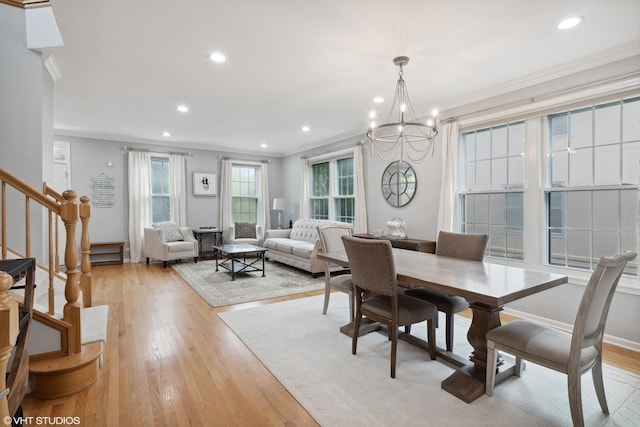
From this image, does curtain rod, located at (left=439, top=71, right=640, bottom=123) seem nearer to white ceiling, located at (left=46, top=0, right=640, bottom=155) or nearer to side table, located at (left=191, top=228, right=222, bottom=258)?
white ceiling, located at (left=46, top=0, right=640, bottom=155)

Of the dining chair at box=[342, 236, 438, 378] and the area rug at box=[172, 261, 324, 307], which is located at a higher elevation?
the dining chair at box=[342, 236, 438, 378]

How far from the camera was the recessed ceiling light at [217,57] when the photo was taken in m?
2.86

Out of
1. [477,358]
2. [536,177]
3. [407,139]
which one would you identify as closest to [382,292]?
[477,358]

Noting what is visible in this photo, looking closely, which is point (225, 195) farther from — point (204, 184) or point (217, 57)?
point (217, 57)

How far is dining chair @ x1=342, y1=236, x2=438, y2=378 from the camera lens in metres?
2.20

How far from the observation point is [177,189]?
691 cm

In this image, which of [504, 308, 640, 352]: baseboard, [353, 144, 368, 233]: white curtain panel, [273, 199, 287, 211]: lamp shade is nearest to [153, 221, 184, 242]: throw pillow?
[273, 199, 287, 211]: lamp shade

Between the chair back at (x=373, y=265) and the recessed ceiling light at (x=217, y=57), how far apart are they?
6.61 ft

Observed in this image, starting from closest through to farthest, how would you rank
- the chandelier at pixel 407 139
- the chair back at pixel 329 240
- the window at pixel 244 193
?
the chair back at pixel 329 240, the chandelier at pixel 407 139, the window at pixel 244 193

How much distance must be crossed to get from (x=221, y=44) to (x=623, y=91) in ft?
11.5

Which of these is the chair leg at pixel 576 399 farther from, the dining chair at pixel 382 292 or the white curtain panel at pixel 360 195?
the white curtain panel at pixel 360 195

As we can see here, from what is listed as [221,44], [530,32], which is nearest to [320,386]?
[221,44]

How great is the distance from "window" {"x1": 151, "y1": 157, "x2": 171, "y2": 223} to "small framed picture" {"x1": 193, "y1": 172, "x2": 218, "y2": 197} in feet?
1.91

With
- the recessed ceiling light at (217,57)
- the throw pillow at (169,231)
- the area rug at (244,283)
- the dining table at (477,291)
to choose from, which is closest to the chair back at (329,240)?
the dining table at (477,291)
